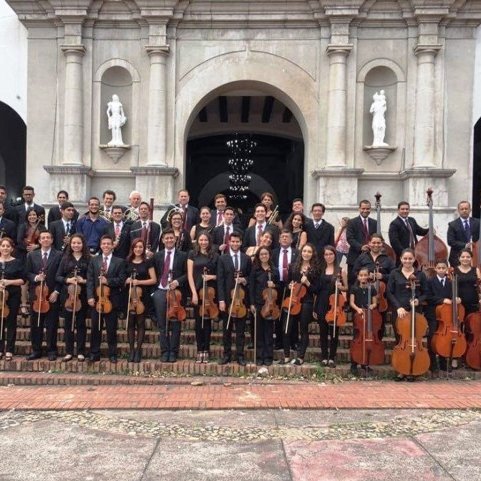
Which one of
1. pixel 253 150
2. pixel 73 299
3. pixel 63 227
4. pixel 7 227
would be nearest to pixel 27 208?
pixel 7 227

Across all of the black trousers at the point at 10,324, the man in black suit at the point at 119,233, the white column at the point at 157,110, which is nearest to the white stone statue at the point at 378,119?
the white column at the point at 157,110

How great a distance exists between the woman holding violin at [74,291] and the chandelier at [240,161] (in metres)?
13.0

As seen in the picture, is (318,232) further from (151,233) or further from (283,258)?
(151,233)

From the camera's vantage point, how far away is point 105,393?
20.7 feet

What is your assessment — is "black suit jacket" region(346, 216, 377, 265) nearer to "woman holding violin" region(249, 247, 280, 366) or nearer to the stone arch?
"woman holding violin" region(249, 247, 280, 366)

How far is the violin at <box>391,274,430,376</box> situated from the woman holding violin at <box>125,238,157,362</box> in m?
3.04

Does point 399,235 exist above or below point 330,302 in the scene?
above

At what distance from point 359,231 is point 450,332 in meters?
2.13

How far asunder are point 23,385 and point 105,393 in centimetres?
112

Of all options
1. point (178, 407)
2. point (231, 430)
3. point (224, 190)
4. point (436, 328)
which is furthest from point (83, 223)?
point (224, 190)

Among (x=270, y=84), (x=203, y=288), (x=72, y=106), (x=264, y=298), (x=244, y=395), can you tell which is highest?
(x=270, y=84)

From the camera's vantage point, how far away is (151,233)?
817cm

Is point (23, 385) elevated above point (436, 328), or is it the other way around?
point (436, 328)

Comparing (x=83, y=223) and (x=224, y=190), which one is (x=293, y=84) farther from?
(x=224, y=190)
